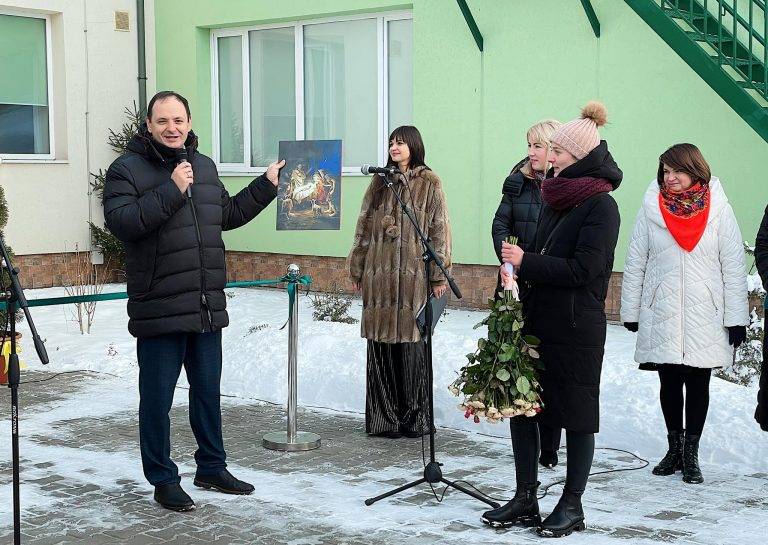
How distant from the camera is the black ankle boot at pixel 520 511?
18.0 feet

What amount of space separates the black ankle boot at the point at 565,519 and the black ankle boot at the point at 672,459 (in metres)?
1.20

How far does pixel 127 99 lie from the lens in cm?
1502

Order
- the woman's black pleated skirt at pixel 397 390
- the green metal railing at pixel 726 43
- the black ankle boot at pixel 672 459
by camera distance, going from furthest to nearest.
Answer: the green metal railing at pixel 726 43 < the woman's black pleated skirt at pixel 397 390 < the black ankle boot at pixel 672 459

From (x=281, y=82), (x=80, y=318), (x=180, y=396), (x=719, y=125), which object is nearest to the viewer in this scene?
(x=180, y=396)

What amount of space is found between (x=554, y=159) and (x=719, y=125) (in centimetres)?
515

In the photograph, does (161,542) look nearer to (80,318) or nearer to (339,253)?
(80,318)

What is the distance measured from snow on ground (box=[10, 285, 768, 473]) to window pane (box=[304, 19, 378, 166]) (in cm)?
202

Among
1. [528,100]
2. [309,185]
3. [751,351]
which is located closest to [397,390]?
[309,185]

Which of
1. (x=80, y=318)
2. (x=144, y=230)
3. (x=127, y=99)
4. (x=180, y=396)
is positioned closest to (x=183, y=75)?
(x=127, y=99)

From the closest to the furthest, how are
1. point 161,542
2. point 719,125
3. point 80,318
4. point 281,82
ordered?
point 161,542 < point 719,125 < point 80,318 < point 281,82

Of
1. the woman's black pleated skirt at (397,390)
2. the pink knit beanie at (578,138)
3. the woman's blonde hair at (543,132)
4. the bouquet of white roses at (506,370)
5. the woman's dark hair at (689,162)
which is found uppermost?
the woman's blonde hair at (543,132)

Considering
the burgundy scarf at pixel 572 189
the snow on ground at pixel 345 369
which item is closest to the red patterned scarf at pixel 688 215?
the burgundy scarf at pixel 572 189

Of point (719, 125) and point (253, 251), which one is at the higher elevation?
point (719, 125)

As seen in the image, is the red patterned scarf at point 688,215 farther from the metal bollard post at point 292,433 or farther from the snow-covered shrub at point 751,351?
the metal bollard post at point 292,433
